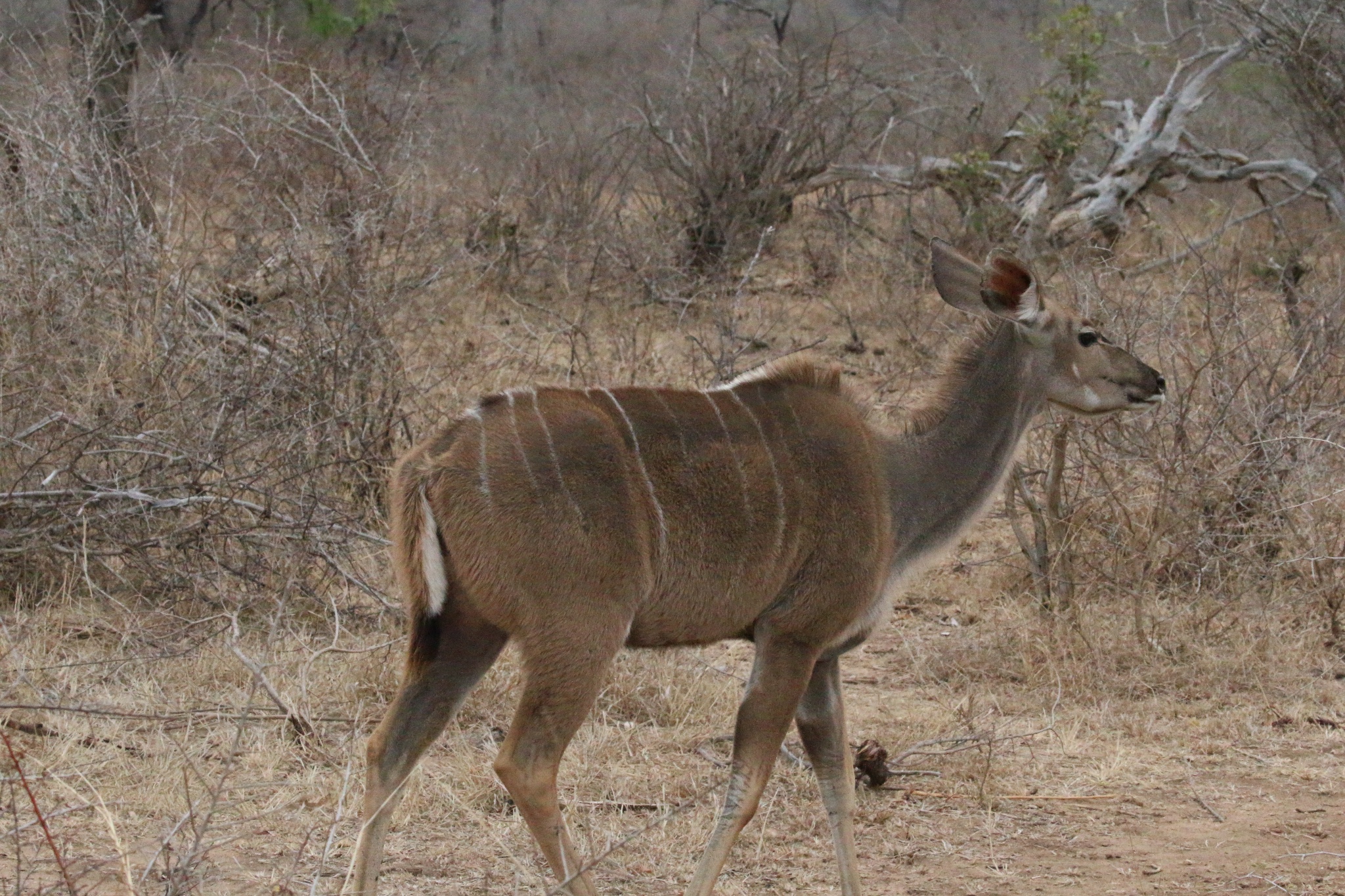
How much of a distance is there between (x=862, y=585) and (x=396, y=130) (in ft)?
14.8

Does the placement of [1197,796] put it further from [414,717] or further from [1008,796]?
[414,717]

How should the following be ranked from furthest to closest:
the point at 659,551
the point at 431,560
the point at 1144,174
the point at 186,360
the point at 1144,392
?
the point at 1144,174
the point at 186,360
the point at 1144,392
the point at 659,551
the point at 431,560

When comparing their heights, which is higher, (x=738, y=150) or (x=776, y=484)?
(x=776, y=484)

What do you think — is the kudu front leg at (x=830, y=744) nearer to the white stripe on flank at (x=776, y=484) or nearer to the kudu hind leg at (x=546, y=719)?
the white stripe on flank at (x=776, y=484)

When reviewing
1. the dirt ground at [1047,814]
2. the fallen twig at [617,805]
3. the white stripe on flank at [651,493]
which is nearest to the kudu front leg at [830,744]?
the dirt ground at [1047,814]

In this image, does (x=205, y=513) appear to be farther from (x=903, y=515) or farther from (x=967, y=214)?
(x=967, y=214)

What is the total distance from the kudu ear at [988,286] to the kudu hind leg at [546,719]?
1.35m

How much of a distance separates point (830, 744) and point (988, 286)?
3.84ft

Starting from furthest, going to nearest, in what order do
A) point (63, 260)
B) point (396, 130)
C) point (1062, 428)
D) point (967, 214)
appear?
1. point (967, 214)
2. point (396, 130)
3. point (63, 260)
4. point (1062, 428)

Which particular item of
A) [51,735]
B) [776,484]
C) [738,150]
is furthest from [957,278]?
[738,150]

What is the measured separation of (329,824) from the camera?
3.65 m

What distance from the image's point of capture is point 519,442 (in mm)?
3213

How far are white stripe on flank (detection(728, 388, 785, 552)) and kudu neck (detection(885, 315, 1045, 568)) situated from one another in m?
0.33

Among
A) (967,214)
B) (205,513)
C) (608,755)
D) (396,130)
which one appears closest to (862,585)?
(608,755)
